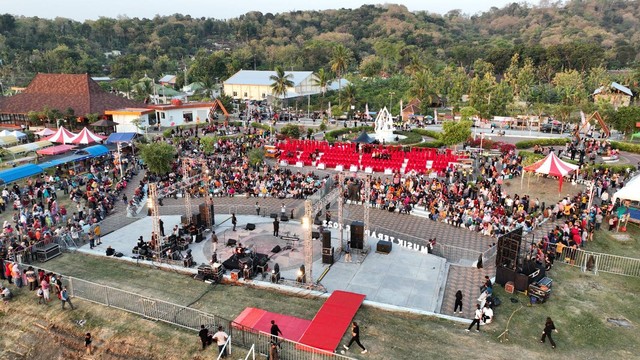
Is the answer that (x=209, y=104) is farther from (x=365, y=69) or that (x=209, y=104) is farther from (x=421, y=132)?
(x=365, y=69)

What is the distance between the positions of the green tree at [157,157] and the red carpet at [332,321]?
21.0 meters

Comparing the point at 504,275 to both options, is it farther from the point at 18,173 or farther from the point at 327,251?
the point at 18,173

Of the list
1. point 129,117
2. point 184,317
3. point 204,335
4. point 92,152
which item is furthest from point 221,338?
point 129,117

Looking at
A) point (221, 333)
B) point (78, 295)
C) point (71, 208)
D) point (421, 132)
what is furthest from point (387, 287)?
point (421, 132)

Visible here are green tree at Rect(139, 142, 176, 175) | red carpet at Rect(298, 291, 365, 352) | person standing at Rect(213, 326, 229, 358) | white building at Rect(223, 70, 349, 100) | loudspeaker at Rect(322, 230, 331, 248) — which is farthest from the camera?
white building at Rect(223, 70, 349, 100)

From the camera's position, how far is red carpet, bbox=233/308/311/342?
14797 millimetres

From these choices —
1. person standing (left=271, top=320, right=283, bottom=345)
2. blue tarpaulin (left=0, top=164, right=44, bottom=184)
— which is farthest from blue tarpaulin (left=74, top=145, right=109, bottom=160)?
person standing (left=271, top=320, right=283, bottom=345)

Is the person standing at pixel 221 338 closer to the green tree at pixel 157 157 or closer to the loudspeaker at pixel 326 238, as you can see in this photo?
the loudspeaker at pixel 326 238

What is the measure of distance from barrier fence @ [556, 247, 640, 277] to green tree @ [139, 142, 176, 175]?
2666cm

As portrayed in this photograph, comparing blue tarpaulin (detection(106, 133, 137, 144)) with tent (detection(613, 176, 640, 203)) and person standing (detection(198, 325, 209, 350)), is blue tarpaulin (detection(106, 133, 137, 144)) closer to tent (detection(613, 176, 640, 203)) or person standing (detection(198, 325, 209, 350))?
person standing (detection(198, 325, 209, 350))

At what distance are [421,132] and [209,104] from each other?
1082 inches

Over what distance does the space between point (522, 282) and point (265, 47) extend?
139 m

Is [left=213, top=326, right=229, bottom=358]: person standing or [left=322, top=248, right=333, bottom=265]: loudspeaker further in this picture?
[left=322, top=248, right=333, bottom=265]: loudspeaker

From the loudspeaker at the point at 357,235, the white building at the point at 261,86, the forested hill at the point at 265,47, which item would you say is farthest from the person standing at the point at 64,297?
the forested hill at the point at 265,47
